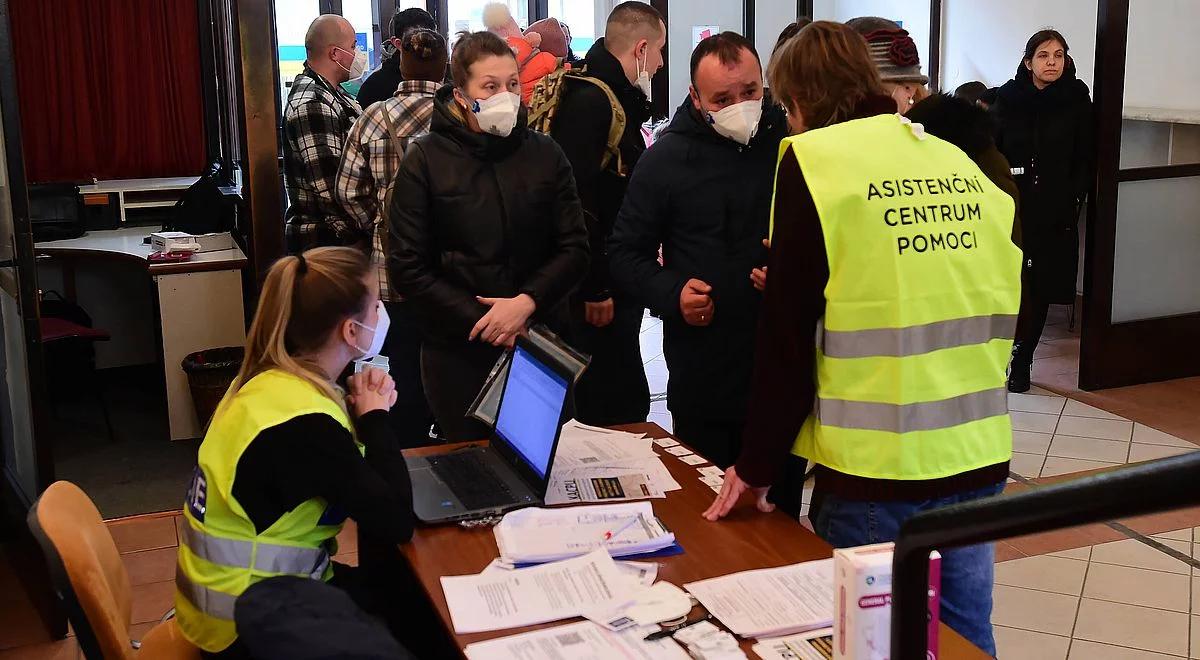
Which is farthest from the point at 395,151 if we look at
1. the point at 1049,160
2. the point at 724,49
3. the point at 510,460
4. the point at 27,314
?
the point at 1049,160

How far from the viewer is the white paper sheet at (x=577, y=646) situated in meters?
1.56

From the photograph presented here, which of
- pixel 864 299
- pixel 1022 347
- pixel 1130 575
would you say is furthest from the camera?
pixel 1022 347

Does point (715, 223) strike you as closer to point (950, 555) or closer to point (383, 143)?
point (950, 555)

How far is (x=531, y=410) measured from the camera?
223 centimetres

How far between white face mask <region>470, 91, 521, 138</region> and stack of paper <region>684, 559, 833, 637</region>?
1474 millimetres

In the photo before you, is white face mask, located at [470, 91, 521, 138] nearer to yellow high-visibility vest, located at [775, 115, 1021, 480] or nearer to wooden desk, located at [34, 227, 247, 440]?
yellow high-visibility vest, located at [775, 115, 1021, 480]

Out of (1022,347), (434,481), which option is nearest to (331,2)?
(1022,347)

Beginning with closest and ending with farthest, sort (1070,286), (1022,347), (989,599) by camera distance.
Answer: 1. (989,599)
2. (1022,347)
3. (1070,286)

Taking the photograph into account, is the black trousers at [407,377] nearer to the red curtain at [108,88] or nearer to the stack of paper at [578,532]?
the stack of paper at [578,532]

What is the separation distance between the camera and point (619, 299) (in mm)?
3578

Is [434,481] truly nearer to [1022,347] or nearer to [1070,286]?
[1022,347]

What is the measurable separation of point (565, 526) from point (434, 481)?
40 cm

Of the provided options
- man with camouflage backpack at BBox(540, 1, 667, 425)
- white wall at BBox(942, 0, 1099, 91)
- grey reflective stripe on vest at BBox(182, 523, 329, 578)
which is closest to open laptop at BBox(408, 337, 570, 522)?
grey reflective stripe on vest at BBox(182, 523, 329, 578)

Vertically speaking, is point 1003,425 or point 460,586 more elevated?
point 1003,425
